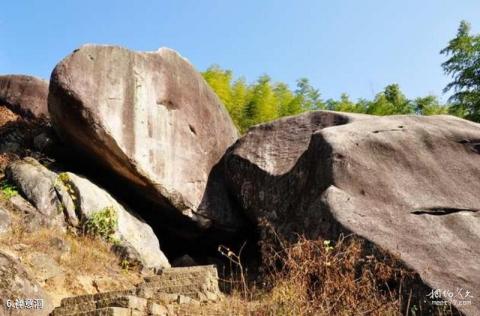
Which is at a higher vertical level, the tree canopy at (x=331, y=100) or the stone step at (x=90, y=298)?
the tree canopy at (x=331, y=100)

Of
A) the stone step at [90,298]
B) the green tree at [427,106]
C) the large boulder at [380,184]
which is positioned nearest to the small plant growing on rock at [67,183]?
the large boulder at [380,184]

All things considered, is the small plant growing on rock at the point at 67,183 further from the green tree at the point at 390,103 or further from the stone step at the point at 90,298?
the green tree at the point at 390,103

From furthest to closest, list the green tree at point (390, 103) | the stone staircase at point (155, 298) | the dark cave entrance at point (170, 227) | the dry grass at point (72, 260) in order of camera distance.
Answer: the green tree at point (390, 103)
the dark cave entrance at point (170, 227)
the dry grass at point (72, 260)
the stone staircase at point (155, 298)

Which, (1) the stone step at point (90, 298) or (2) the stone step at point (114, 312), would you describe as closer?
(2) the stone step at point (114, 312)

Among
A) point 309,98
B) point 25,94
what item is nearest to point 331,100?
point 309,98

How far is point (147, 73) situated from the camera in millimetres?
10609

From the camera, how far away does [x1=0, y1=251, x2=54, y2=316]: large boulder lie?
5.58 m

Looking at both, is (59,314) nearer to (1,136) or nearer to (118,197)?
(118,197)

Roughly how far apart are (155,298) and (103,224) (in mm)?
3240

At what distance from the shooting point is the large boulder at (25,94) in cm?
1385

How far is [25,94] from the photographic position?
1425 centimetres

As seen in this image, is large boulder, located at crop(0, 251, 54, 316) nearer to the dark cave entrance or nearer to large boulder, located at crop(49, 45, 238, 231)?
large boulder, located at crop(49, 45, 238, 231)

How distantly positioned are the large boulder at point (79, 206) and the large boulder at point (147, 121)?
2.05 feet

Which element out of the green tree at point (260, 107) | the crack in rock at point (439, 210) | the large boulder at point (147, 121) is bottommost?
the crack in rock at point (439, 210)
